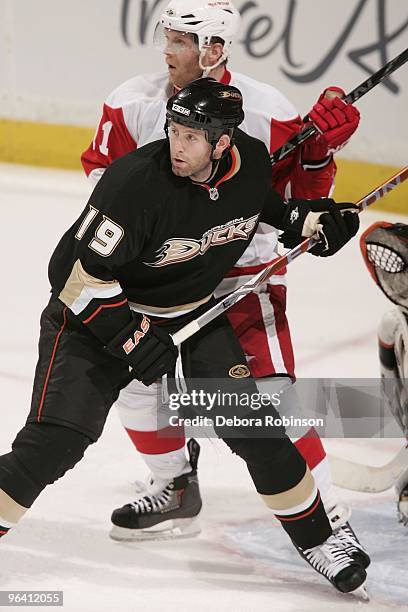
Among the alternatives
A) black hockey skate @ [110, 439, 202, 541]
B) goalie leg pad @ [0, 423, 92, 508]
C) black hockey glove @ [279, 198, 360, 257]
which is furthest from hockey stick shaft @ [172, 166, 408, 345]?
black hockey skate @ [110, 439, 202, 541]

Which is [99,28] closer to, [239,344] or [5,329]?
[5,329]

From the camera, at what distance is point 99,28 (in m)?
5.64

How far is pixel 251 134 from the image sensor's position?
8.68 ft

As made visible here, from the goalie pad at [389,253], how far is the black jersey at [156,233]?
0.29 m

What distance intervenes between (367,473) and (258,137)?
35.1 inches

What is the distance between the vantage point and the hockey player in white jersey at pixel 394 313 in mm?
2582

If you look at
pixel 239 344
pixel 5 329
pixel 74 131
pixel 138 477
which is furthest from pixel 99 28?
pixel 239 344

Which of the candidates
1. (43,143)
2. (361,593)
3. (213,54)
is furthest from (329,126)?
(43,143)

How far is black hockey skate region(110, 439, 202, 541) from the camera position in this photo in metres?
2.80

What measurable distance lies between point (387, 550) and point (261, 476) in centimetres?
47

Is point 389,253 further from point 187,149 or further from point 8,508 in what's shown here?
point 8,508

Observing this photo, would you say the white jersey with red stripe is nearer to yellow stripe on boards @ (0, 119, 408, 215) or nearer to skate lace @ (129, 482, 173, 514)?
skate lace @ (129, 482, 173, 514)

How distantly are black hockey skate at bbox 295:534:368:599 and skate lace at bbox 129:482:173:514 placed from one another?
0.47 m

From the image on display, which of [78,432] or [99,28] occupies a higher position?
[78,432]
